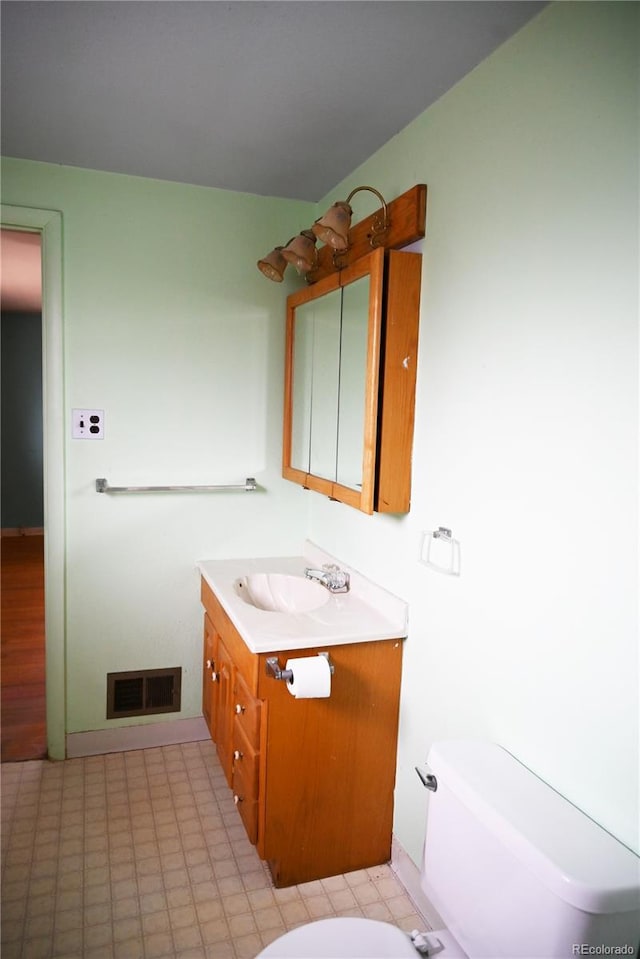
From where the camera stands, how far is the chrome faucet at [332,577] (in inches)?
88.0

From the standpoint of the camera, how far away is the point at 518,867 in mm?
1090

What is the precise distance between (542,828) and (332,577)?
1.23 meters

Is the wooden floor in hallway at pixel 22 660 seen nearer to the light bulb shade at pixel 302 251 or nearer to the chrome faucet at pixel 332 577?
the chrome faucet at pixel 332 577

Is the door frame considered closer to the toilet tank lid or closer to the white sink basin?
the white sink basin

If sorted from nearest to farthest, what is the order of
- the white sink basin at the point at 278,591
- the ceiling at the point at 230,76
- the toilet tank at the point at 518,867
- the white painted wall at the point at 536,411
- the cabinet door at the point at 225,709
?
the toilet tank at the point at 518,867 < the white painted wall at the point at 536,411 < the ceiling at the point at 230,76 < the cabinet door at the point at 225,709 < the white sink basin at the point at 278,591

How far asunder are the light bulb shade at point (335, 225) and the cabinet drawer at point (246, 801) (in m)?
1.62

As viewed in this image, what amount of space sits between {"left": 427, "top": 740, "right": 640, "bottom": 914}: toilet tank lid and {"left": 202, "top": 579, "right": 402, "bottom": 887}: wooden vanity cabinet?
0.50 m

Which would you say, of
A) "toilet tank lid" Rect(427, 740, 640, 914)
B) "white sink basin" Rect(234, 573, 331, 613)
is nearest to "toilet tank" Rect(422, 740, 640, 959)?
"toilet tank lid" Rect(427, 740, 640, 914)

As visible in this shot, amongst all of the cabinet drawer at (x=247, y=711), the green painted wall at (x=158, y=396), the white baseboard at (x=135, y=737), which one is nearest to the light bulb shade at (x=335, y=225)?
the green painted wall at (x=158, y=396)

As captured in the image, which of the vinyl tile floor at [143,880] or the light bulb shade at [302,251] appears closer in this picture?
the vinyl tile floor at [143,880]

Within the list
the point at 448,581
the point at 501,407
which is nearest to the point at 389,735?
the point at 448,581

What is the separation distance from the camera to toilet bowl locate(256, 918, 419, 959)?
3.92 feet

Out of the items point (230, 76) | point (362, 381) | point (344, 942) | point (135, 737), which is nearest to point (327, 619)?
point (362, 381)

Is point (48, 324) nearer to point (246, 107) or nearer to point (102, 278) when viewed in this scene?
point (102, 278)
